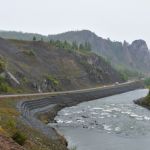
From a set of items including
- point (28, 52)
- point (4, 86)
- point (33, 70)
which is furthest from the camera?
point (28, 52)

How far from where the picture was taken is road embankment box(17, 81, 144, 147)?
60625mm

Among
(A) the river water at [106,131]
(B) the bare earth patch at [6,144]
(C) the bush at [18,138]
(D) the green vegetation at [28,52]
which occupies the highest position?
(D) the green vegetation at [28,52]

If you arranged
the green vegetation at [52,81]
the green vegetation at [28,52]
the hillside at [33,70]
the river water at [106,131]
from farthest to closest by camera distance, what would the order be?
the green vegetation at [28,52]
the green vegetation at [52,81]
the hillside at [33,70]
the river water at [106,131]

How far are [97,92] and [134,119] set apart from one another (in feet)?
277

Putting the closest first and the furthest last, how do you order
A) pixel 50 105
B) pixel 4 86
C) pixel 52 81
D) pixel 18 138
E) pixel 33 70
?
1. pixel 18 138
2. pixel 4 86
3. pixel 50 105
4. pixel 52 81
5. pixel 33 70

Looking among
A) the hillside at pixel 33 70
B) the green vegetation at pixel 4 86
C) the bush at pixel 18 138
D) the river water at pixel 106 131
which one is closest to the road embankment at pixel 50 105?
the river water at pixel 106 131

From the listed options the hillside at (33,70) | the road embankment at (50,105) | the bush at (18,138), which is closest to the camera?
the bush at (18,138)

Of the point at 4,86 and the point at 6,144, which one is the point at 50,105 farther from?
the point at 6,144

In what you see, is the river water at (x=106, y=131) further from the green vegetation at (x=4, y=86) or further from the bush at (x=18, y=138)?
the green vegetation at (x=4, y=86)

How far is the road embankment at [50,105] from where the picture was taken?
60.6m

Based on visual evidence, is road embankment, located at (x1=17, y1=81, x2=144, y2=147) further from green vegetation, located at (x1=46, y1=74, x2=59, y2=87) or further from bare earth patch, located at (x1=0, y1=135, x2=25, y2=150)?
bare earth patch, located at (x1=0, y1=135, x2=25, y2=150)

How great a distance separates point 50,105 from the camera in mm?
109188

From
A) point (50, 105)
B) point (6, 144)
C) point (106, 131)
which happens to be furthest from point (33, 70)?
point (6, 144)

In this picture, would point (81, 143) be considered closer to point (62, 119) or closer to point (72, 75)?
point (62, 119)
